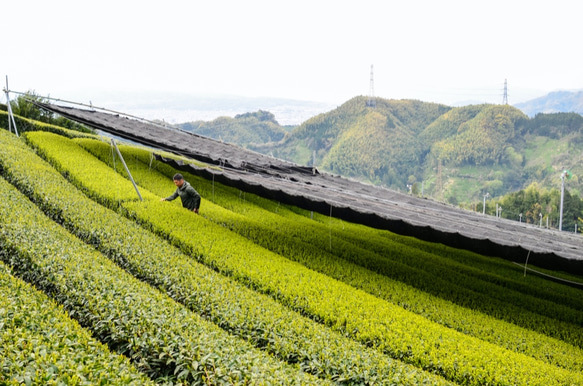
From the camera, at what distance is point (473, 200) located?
11806 cm

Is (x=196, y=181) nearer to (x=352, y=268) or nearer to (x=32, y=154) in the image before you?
(x=32, y=154)

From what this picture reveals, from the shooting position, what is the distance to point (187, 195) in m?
12.8

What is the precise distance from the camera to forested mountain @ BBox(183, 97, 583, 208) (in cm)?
12838

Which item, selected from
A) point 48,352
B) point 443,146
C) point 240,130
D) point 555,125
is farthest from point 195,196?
point 240,130

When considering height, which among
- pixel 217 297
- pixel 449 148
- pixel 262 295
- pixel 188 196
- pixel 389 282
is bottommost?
pixel 449 148

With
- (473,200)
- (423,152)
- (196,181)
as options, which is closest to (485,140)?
(423,152)

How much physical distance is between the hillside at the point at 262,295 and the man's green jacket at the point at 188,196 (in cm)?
53

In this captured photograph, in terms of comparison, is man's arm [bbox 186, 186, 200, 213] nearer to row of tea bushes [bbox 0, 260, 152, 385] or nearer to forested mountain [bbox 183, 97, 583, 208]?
row of tea bushes [bbox 0, 260, 152, 385]

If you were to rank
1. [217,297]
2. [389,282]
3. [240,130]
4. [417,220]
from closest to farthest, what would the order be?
[217,297] < [417,220] < [389,282] < [240,130]

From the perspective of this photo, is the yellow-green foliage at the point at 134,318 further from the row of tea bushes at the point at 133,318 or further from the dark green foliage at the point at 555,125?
the dark green foliage at the point at 555,125

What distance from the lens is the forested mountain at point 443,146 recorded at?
128375 millimetres

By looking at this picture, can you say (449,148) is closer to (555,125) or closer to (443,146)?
(443,146)

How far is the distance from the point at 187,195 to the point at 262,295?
16.9ft

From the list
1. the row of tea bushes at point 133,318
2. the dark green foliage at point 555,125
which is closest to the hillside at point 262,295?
the row of tea bushes at point 133,318
